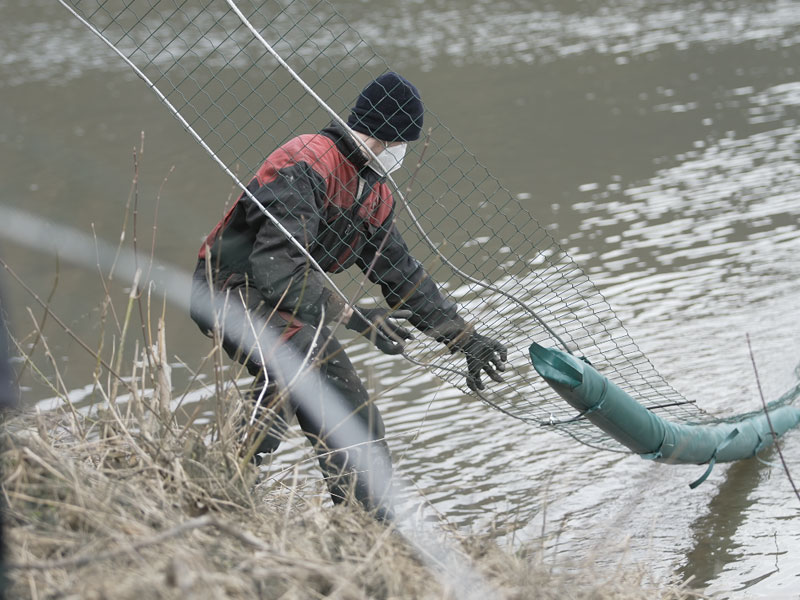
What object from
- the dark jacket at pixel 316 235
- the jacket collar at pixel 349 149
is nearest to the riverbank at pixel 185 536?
the dark jacket at pixel 316 235

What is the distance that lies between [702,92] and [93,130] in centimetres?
699

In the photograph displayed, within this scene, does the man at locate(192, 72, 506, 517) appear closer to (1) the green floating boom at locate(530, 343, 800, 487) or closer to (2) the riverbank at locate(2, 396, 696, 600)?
(1) the green floating boom at locate(530, 343, 800, 487)

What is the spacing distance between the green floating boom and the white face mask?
87cm

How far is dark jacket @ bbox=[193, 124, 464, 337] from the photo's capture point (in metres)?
3.42

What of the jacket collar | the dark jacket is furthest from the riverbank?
the jacket collar

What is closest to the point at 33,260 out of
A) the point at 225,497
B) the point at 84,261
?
the point at 84,261

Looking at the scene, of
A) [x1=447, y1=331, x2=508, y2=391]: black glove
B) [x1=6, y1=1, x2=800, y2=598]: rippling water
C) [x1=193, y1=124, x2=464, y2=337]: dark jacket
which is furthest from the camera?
[x1=6, y1=1, x2=800, y2=598]: rippling water

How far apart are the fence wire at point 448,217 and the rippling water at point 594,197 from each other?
0.88ft

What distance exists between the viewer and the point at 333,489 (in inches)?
145

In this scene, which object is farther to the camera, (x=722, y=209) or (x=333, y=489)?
(x=722, y=209)

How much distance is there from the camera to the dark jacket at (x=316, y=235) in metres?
3.42

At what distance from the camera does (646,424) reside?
12.5ft

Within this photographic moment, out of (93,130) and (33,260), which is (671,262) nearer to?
(33,260)

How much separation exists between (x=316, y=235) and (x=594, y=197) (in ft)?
16.6
